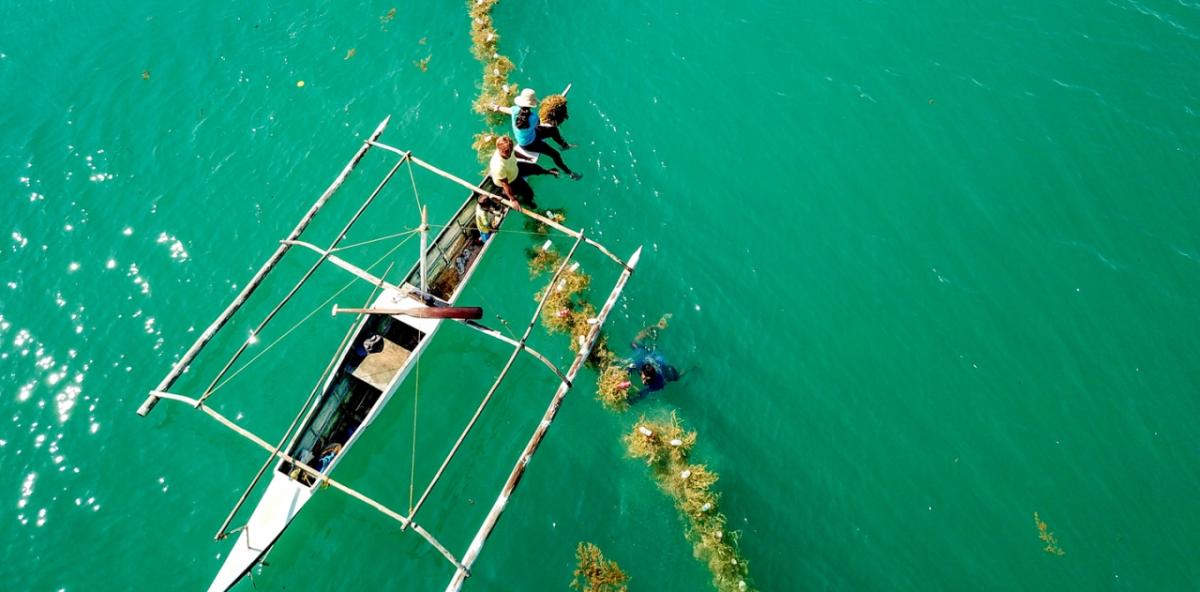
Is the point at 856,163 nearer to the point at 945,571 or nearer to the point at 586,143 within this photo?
the point at 586,143

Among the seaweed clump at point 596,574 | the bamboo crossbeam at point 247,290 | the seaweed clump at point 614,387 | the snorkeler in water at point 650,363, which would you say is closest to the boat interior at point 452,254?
the bamboo crossbeam at point 247,290

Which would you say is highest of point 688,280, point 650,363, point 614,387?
point 688,280

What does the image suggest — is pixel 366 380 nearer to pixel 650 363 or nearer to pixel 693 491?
pixel 650 363

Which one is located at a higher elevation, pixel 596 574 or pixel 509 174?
pixel 509 174

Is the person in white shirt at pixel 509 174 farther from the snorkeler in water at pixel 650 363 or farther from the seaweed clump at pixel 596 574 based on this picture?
the seaweed clump at pixel 596 574


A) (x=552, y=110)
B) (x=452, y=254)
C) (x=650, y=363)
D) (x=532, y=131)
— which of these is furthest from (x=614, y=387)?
(x=552, y=110)

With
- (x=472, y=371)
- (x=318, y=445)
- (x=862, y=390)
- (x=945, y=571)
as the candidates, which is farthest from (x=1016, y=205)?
(x=318, y=445)
